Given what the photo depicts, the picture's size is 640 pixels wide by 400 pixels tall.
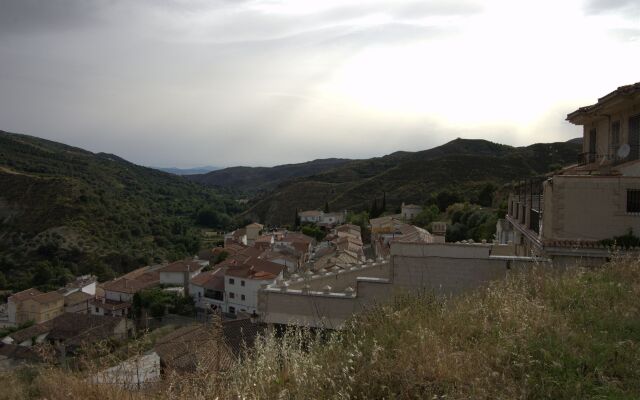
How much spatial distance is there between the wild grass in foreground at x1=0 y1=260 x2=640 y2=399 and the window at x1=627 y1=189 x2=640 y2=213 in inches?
205

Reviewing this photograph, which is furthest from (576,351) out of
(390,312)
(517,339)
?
(390,312)

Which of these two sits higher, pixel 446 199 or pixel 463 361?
pixel 446 199

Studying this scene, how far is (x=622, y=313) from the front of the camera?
442cm

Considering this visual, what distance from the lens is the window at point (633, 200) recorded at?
9.27m

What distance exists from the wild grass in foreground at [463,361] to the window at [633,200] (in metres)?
5.20

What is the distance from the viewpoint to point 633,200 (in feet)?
30.6

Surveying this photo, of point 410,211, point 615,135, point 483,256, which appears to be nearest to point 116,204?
point 410,211

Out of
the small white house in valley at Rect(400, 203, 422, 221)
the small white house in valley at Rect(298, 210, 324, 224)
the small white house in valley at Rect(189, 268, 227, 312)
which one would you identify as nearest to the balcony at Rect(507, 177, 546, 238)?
the small white house in valley at Rect(189, 268, 227, 312)

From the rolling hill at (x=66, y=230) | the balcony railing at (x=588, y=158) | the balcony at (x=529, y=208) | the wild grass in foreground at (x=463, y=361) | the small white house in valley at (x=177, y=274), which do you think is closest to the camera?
the wild grass in foreground at (x=463, y=361)

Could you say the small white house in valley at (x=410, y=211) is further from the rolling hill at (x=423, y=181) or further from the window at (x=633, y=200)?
the window at (x=633, y=200)

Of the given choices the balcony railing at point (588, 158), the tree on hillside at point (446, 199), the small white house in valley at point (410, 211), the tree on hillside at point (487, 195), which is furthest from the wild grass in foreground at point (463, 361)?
the small white house in valley at point (410, 211)

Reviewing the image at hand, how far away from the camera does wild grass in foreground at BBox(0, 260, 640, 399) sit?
3.18 meters

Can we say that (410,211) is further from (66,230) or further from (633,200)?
(633,200)

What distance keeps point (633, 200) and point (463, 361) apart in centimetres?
792
